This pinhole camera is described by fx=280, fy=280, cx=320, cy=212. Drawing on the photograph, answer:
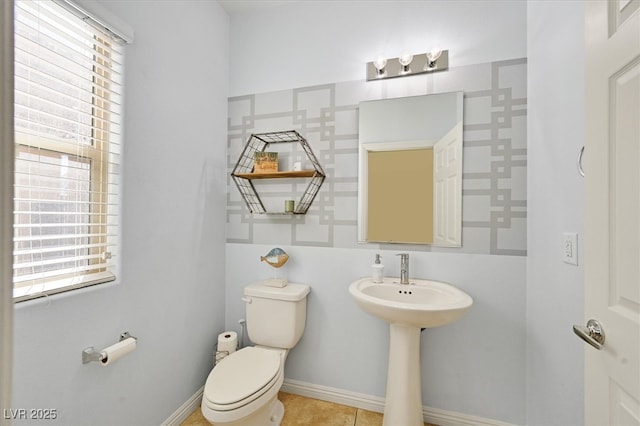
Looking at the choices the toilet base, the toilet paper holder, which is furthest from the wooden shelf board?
the toilet base

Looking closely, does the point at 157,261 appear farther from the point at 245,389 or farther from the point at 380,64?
the point at 380,64

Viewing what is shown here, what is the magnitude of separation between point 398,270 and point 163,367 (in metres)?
1.44

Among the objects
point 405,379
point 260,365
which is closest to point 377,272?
point 405,379

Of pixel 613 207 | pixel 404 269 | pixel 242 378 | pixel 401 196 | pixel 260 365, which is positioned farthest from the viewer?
pixel 401 196

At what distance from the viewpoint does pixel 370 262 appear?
1.76 metres

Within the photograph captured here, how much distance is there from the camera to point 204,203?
1843 millimetres

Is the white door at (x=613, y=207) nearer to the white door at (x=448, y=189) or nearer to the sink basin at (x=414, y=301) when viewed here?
the sink basin at (x=414, y=301)

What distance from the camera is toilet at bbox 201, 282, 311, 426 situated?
4.04ft

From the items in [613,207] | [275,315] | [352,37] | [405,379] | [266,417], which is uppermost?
[352,37]

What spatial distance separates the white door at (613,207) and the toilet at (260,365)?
1.20 m

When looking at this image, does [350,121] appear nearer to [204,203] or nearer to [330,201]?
[330,201]

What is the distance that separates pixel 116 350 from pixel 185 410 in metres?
0.78

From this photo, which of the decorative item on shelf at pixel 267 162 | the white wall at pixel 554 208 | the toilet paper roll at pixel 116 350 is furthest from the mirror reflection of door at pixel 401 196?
the toilet paper roll at pixel 116 350

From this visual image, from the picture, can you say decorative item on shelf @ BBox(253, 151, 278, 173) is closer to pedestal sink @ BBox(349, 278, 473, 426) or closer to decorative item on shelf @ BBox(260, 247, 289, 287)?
decorative item on shelf @ BBox(260, 247, 289, 287)
